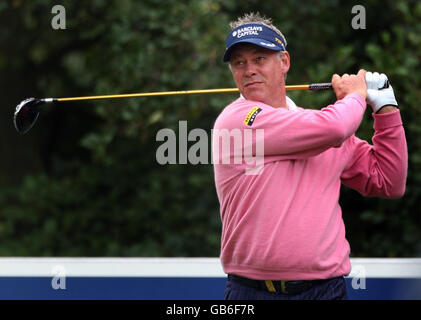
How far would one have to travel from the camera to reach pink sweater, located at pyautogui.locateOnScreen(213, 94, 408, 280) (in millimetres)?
2611

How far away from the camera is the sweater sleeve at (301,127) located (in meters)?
2.64

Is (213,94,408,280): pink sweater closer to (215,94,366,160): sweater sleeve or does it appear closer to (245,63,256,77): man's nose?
(215,94,366,160): sweater sleeve

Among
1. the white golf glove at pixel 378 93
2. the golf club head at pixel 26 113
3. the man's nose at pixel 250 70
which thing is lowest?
the white golf glove at pixel 378 93

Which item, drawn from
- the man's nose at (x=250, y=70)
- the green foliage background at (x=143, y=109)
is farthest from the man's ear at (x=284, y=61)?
the green foliage background at (x=143, y=109)

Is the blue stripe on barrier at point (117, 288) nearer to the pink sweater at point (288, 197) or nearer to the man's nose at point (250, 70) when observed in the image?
the pink sweater at point (288, 197)

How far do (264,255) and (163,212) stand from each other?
4246mm

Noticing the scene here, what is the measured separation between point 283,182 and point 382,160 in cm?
53

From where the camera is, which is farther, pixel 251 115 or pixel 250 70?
pixel 250 70

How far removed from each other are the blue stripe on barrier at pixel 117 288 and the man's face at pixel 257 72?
114 cm

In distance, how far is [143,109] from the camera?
19.4 ft

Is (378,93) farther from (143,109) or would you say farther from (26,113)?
(143,109)

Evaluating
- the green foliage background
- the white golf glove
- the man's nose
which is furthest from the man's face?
the green foliage background

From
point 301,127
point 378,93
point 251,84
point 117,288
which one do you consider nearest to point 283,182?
point 301,127

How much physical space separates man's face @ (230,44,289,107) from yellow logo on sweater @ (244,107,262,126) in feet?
0.41
